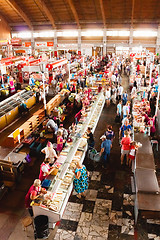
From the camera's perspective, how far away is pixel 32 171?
7.39 meters

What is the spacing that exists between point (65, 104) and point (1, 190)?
7628 mm

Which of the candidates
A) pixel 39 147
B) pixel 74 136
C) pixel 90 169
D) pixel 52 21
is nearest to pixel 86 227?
pixel 90 169

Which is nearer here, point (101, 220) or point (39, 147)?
A: point (101, 220)

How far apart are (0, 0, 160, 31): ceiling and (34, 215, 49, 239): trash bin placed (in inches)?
1172

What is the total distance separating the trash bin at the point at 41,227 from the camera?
182 inches

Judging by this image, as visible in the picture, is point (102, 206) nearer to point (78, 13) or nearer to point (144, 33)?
point (78, 13)

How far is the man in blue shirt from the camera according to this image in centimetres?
705

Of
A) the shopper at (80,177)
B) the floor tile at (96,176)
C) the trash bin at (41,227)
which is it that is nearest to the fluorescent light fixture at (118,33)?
the floor tile at (96,176)

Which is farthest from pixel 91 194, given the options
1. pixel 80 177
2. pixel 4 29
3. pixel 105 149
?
pixel 4 29

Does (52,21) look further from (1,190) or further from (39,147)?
(1,190)

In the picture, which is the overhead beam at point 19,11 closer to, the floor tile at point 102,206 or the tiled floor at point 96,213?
the tiled floor at point 96,213

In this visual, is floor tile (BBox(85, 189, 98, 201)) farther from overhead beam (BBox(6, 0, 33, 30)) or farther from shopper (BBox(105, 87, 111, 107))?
overhead beam (BBox(6, 0, 33, 30))

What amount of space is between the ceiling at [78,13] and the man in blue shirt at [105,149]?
26856 millimetres

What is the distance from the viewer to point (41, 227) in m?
4.61
